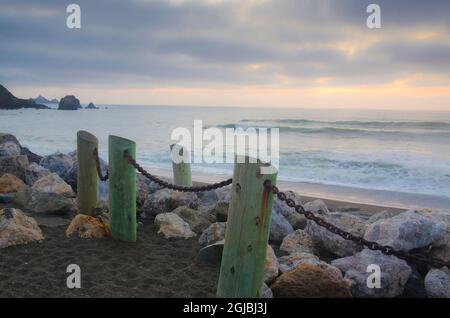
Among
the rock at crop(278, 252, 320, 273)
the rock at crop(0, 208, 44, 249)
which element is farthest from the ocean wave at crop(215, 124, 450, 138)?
the rock at crop(0, 208, 44, 249)

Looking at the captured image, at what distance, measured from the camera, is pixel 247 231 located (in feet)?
10.8

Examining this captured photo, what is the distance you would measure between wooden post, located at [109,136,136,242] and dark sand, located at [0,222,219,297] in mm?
163

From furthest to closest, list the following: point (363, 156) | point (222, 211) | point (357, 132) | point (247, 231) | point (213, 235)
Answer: point (357, 132) → point (363, 156) → point (222, 211) → point (213, 235) → point (247, 231)

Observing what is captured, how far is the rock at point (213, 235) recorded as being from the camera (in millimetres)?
5141

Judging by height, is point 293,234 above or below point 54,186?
below

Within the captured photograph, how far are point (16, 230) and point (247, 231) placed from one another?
302 centimetres

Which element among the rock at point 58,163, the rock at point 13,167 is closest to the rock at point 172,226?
the rock at point 13,167

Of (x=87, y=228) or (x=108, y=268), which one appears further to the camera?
(x=87, y=228)

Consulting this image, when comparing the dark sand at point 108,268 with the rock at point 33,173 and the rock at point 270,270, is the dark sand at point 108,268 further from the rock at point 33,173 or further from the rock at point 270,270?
the rock at point 33,173

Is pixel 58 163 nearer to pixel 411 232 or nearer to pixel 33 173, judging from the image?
pixel 33 173

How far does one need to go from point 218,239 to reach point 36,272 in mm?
1980

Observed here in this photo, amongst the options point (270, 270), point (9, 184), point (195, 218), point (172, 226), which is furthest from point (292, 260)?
point (9, 184)

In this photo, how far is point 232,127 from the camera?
40.7 m
